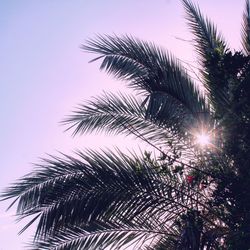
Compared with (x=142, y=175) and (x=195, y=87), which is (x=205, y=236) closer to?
(x=142, y=175)

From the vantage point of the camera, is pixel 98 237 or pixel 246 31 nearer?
pixel 98 237

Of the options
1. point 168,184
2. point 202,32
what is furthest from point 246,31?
point 168,184

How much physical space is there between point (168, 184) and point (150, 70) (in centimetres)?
192

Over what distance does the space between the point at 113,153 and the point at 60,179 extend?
2.39 feet

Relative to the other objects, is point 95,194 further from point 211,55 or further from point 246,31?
point 246,31

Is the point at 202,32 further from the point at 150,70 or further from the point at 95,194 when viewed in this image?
the point at 95,194

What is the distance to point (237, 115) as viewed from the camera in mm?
5520

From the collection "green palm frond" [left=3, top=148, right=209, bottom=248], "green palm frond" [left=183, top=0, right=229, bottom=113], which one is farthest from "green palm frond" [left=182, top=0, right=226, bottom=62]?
"green palm frond" [left=3, top=148, right=209, bottom=248]

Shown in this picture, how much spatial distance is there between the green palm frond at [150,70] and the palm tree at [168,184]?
0.07 feet

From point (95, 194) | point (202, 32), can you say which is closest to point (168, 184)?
point (95, 194)

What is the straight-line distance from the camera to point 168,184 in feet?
18.0

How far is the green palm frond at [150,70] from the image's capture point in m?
6.30

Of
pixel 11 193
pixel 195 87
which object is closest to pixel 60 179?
pixel 11 193

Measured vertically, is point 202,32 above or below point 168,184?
above
